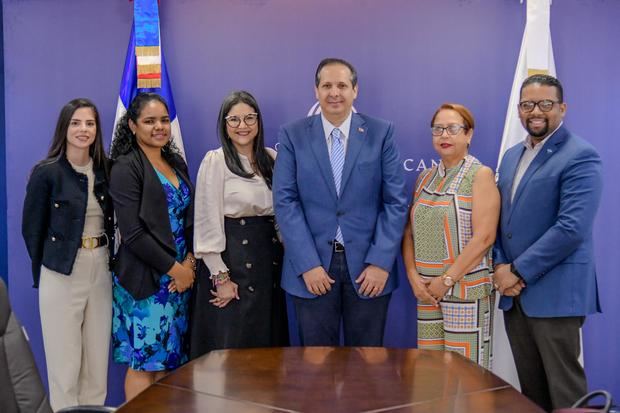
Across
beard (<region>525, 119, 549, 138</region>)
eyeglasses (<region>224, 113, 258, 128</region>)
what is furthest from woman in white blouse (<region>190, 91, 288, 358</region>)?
beard (<region>525, 119, 549, 138</region>)

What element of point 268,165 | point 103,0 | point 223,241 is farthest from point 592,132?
point 103,0

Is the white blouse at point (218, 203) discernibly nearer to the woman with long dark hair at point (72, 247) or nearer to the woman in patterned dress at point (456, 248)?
the woman with long dark hair at point (72, 247)

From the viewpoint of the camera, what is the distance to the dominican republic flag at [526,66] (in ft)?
12.3

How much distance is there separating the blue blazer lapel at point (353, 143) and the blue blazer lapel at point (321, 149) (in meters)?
0.06

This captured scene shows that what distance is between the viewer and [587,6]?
3891 millimetres

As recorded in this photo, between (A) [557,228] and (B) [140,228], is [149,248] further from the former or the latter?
(A) [557,228]

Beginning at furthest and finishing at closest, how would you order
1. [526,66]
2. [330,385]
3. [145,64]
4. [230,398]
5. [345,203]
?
[145,64]
[526,66]
[345,203]
[330,385]
[230,398]

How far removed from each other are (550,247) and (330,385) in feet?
4.81

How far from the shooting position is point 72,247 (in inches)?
132

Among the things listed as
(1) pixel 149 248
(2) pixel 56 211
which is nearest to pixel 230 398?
(1) pixel 149 248

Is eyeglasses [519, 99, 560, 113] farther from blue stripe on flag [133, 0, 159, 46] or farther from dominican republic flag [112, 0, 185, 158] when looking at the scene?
blue stripe on flag [133, 0, 159, 46]

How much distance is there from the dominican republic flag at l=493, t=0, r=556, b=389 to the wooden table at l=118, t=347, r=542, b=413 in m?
1.64

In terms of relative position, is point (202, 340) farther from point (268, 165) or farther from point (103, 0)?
point (103, 0)

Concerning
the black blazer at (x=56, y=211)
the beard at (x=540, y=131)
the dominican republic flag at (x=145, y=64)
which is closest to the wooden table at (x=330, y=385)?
the beard at (x=540, y=131)
